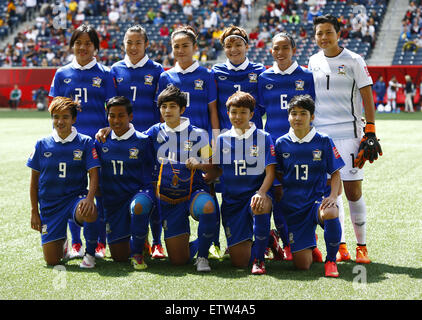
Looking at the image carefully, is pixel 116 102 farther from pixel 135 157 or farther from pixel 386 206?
pixel 386 206

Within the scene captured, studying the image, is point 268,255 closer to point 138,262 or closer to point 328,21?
point 138,262

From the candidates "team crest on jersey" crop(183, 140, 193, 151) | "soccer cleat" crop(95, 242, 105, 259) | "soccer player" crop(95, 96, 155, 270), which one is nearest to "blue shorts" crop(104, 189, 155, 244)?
"soccer player" crop(95, 96, 155, 270)

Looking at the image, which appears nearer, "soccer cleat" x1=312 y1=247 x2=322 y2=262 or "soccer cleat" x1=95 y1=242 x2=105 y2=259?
"soccer cleat" x1=312 y1=247 x2=322 y2=262

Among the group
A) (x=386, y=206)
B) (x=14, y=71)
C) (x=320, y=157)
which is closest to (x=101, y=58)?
(x=14, y=71)

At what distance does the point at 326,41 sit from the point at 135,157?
6.10 ft

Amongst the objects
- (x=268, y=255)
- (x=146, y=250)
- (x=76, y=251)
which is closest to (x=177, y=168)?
(x=146, y=250)

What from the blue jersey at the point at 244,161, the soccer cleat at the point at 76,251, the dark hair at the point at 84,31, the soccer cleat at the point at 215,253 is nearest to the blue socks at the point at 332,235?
the blue jersey at the point at 244,161

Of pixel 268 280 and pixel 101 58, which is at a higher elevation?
pixel 101 58

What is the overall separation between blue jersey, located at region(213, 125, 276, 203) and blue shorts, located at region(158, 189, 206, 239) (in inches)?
11.1

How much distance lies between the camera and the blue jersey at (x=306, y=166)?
4.48 m

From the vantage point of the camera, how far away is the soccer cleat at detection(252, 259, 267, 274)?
4293 millimetres

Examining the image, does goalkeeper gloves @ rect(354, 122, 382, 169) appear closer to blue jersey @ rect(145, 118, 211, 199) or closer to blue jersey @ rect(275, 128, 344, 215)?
blue jersey @ rect(275, 128, 344, 215)

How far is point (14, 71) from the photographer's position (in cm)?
2588

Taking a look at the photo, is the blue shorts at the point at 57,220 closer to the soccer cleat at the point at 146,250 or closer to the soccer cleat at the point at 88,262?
the soccer cleat at the point at 88,262
